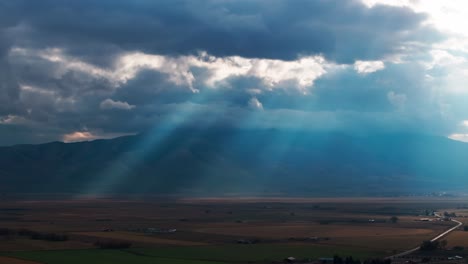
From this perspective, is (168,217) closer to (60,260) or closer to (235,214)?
(235,214)

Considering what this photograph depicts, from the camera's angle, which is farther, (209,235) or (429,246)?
(209,235)

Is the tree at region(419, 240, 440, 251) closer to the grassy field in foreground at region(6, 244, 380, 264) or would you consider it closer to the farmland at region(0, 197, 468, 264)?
the farmland at region(0, 197, 468, 264)

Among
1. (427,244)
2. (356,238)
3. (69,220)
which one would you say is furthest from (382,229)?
(69,220)

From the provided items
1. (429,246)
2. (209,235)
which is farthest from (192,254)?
(429,246)

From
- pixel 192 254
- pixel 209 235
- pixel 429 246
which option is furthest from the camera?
pixel 209 235

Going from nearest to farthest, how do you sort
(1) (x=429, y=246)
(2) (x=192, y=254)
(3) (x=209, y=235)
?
(2) (x=192, y=254), (1) (x=429, y=246), (3) (x=209, y=235)

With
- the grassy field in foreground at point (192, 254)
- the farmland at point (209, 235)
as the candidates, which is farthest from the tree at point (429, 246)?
the grassy field in foreground at point (192, 254)

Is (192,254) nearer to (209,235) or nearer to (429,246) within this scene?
(209,235)

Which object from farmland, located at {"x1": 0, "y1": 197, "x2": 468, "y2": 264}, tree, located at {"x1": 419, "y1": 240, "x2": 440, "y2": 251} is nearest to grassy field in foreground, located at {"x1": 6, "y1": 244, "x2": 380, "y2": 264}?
farmland, located at {"x1": 0, "y1": 197, "x2": 468, "y2": 264}
